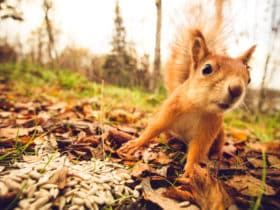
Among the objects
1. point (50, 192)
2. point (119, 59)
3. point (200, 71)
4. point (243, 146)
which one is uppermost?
point (119, 59)

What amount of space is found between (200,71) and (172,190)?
727 mm

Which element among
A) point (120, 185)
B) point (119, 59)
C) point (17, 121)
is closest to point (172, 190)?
point (120, 185)

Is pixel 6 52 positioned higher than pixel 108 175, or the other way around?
pixel 6 52

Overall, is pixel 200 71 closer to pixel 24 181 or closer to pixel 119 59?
pixel 24 181

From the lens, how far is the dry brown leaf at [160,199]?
901mm

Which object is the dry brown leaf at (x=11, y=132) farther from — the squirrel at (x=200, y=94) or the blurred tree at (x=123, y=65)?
the blurred tree at (x=123, y=65)

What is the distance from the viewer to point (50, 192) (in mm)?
830

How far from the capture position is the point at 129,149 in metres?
1.44

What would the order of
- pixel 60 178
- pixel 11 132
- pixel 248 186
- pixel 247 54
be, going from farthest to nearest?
1. pixel 247 54
2. pixel 11 132
3. pixel 248 186
4. pixel 60 178

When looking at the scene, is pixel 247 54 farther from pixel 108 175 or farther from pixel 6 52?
pixel 6 52

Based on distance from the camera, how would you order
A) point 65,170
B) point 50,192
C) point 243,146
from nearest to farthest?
1. point 50,192
2. point 65,170
3. point 243,146

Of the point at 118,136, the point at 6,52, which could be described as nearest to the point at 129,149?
the point at 118,136

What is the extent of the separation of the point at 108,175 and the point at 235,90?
74 cm

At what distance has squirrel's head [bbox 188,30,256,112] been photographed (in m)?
1.18
